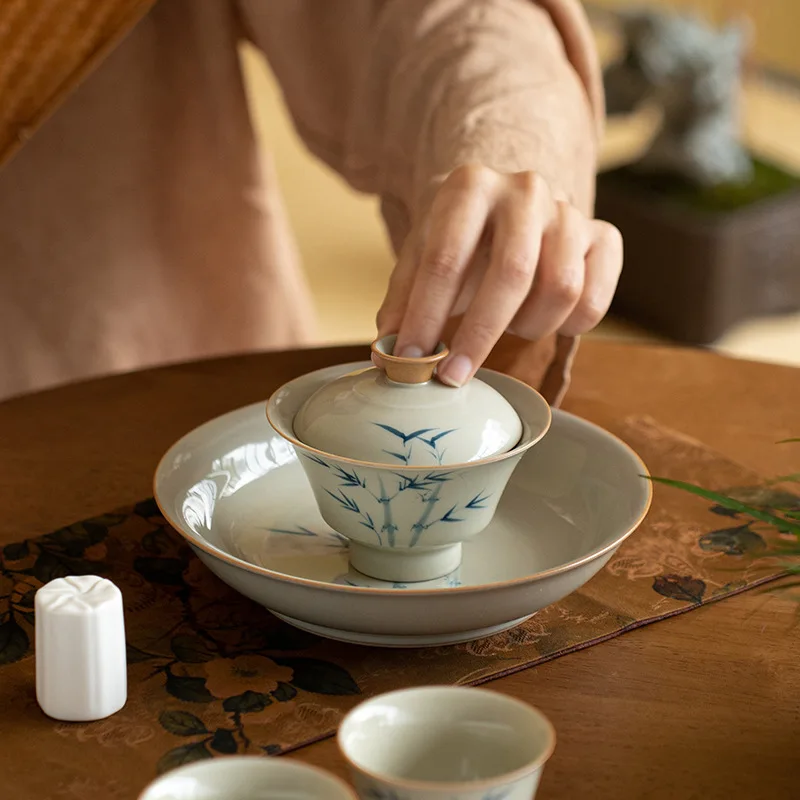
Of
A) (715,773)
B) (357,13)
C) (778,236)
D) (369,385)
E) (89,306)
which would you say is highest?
(357,13)

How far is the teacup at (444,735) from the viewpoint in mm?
485

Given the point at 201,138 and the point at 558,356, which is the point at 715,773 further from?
the point at 201,138

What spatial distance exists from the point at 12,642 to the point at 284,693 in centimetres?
A: 17

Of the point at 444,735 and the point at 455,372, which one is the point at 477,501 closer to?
the point at 455,372

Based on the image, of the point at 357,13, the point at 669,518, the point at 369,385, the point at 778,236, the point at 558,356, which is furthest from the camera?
the point at 778,236

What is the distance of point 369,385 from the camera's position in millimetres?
694

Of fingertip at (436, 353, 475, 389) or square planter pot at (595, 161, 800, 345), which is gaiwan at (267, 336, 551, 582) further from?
square planter pot at (595, 161, 800, 345)

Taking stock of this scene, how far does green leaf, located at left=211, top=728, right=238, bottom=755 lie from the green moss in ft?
7.50

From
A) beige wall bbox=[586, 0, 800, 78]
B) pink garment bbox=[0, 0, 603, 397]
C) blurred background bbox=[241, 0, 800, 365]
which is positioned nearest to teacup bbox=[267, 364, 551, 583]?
pink garment bbox=[0, 0, 603, 397]

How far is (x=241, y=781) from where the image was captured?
477 millimetres

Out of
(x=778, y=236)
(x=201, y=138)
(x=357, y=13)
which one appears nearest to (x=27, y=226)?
(x=201, y=138)

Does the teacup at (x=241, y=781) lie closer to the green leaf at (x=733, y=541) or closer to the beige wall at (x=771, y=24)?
the green leaf at (x=733, y=541)

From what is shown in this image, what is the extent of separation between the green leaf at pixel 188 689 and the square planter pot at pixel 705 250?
2170mm

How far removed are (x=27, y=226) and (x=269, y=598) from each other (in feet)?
2.80
